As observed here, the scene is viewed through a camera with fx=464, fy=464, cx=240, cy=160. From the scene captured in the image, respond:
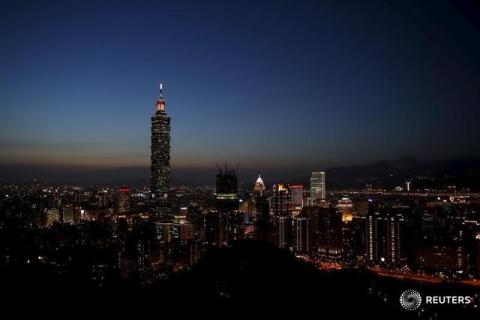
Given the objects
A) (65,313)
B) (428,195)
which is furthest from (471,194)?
(65,313)

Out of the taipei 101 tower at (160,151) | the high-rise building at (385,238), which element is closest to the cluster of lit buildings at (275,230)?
the high-rise building at (385,238)

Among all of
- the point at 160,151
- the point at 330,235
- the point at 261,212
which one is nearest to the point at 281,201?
the point at 261,212

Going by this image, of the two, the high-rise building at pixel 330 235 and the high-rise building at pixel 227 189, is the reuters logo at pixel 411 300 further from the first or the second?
the high-rise building at pixel 227 189

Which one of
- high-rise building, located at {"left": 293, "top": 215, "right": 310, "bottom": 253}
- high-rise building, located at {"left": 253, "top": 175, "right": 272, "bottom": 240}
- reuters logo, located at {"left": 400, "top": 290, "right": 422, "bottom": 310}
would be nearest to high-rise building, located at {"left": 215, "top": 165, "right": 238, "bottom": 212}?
high-rise building, located at {"left": 253, "top": 175, "right": 272, "bottom": 240}

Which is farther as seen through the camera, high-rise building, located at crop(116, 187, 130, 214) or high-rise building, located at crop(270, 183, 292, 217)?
high-rise building, located at crop(116, 187, 130, 214)

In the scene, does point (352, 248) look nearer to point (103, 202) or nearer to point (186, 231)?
point (186, 231)

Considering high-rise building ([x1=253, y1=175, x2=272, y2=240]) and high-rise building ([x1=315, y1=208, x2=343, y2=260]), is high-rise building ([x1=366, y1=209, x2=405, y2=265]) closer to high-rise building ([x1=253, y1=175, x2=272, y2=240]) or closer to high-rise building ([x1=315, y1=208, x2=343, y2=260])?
high-rise building ([x1=315, y1=208, x2=343, y2=260])
